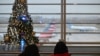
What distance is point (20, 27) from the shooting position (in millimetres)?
11109

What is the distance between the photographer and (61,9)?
12508 mm

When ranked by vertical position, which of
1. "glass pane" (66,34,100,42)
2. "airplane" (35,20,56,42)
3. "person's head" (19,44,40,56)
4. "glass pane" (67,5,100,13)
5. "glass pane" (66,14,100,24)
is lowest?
"glass pane" (66,34,100,42)

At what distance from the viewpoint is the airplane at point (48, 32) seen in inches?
493

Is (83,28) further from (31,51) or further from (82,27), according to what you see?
(31,51)

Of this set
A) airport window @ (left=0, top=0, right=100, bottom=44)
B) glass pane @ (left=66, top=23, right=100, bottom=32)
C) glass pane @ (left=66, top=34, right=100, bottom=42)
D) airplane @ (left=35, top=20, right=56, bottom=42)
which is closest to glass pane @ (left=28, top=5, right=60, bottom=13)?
airport window @ (left=0, top=0, right=100, bottom=44)

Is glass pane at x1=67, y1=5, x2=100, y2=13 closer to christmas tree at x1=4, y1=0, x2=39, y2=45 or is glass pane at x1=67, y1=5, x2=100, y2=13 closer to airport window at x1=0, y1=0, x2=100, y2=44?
airport window at x1=0, y1=0, x2=100, y2=44

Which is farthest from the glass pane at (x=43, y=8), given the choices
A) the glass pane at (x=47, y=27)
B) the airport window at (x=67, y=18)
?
the glass pane at (x=47, y=27)

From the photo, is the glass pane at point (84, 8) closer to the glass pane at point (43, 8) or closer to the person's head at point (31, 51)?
the glass pane at point (43, 8)

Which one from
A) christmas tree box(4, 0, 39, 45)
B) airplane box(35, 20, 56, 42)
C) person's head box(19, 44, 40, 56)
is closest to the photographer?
person's head box(19, 44, 40, 56)

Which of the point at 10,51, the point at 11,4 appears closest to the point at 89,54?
the point at 10,51

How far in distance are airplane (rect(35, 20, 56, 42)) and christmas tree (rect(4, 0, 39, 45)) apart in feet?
4.23

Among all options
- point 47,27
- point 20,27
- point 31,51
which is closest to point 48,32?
point 47,27

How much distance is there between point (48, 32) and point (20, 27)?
183 centimetres

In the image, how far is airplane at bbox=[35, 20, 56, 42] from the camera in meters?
12.5
